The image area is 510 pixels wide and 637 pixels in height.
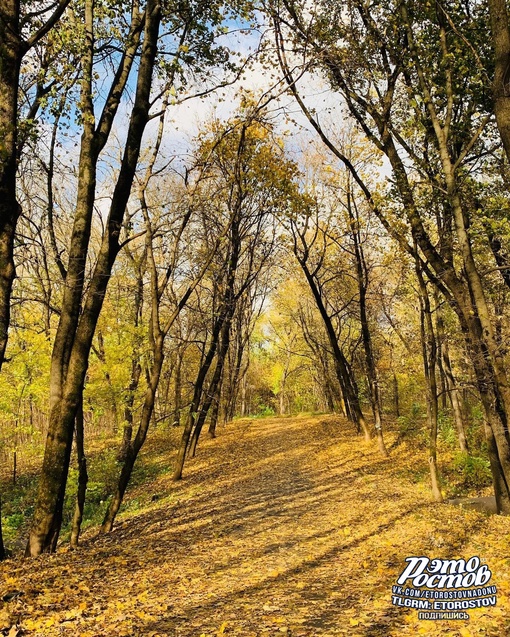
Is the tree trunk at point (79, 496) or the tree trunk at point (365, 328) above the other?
the tree trunk at point (365, 328)

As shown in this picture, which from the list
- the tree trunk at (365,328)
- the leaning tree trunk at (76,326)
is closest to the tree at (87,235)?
the leaning tree trunk at (76,326)

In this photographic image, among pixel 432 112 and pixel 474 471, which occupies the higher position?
pixel 432 112

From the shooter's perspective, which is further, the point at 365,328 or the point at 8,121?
the point at 365,328

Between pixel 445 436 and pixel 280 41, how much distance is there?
45.7ft

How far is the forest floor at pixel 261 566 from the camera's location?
3.98m

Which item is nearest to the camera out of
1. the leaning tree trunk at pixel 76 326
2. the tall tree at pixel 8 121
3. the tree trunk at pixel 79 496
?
the tall tree at pixel 8 121

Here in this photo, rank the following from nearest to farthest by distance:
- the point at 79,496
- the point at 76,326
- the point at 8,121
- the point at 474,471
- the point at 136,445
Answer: the point at 8,121 < the point at 79,496 < the point at 76,326 < the point at 136,445 < the point at 474,471

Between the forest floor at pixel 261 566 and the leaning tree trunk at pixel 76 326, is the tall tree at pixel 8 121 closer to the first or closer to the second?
the leaning tree trunk at pixel 76 326

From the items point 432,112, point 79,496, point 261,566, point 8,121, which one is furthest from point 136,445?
point 432,112

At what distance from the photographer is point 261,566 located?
5.77 meters

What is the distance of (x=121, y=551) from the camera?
6.54 meters

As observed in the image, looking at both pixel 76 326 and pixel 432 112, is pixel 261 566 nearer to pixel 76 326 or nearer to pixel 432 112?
pixel 76 326

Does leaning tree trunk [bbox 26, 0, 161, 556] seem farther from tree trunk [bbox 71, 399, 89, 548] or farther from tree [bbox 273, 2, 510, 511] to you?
tree [bbox 273, 2, 510, 511]

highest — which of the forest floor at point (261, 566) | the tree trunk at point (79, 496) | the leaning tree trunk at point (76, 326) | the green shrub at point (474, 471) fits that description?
the leaning tree trunk at point (76, 326)
